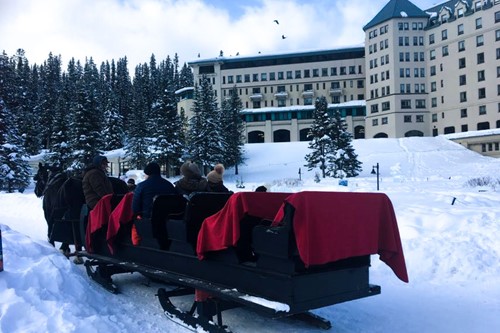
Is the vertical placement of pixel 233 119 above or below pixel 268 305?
above

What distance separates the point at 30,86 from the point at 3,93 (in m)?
78.1

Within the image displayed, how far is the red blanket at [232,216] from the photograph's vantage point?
4930mm

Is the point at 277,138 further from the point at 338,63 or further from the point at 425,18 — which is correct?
the point at 425,18

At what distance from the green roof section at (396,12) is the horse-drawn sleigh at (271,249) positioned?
88.5m

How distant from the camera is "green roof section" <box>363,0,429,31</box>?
8650 cm

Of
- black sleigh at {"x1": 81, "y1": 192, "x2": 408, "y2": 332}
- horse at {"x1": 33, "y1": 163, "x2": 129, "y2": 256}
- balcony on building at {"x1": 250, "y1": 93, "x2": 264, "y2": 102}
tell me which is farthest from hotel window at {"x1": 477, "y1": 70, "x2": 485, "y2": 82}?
black sleigh at {"x1": 81, "y1": 192, "x2": 408, "y2": 332}

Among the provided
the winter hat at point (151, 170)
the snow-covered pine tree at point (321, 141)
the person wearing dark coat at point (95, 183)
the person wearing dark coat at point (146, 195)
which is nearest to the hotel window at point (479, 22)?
the snow-covered pine tree at point (321, 141)

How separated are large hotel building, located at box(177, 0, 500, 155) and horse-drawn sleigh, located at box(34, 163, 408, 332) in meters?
74.0

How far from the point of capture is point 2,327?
454cm

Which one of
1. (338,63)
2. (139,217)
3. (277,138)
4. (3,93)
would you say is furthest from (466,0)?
(139,217)

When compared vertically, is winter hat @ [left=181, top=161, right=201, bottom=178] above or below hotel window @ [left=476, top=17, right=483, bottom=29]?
below

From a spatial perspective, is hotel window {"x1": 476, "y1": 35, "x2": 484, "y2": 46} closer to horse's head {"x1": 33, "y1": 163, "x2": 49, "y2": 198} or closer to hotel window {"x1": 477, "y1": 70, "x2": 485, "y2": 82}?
hotel window {"x1": 477, "y1": 70, "x2": 485, "y2": 82}

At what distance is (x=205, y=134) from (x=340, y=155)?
16771 millimetres

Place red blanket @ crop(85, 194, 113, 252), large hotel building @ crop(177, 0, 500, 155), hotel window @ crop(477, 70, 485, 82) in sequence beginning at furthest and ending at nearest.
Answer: large hotel building @ crop(177, 0, 500, 155) → hotel window @ crop(477, 70, 485, 82) → red blanket @ crop(85, 194, 113, 252)
